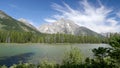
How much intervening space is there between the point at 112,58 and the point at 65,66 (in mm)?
15559

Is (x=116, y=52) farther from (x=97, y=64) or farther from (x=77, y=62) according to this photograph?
A: (x=77, y=62)

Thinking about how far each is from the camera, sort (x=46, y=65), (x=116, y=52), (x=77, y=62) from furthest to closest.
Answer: (x=77, y=62) < (x=46, y=65) < (x=116, y=52)

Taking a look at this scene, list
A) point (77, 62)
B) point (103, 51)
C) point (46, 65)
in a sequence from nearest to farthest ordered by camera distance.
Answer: point (103, 51)
point (46, 65)
point (77, 62)

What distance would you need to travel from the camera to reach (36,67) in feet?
164

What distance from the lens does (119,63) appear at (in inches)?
1510

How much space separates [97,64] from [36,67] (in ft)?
54.2

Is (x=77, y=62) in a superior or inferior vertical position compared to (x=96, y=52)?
inferior

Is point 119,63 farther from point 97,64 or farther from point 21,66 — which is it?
point 21,66

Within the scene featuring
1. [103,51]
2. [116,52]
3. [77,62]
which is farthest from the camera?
[77,62]

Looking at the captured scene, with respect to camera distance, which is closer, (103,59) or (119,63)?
(119,63)

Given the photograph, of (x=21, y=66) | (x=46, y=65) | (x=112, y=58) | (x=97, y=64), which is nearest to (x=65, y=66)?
(x=46, y=65)

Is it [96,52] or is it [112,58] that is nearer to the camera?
[112,58]

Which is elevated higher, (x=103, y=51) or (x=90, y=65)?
(x=103, y=51)

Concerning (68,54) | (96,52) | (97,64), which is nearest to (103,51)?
(96,52)
